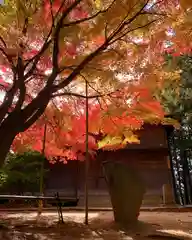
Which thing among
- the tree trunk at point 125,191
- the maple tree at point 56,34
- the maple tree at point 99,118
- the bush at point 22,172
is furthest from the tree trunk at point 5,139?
the bush at point 22,172

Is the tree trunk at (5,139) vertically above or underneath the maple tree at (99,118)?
underneath

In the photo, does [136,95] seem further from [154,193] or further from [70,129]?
[154,193]

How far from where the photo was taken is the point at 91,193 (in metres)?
17.2

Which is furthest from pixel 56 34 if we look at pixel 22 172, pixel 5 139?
pixel 22 172

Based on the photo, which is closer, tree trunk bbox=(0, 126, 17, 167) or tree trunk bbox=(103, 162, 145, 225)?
tree trunk bbox=(0, 126, 17, 167)

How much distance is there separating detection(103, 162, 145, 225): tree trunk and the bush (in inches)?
320

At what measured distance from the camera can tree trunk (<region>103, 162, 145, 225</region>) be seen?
22.3ft

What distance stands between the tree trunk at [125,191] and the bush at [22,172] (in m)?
8.12

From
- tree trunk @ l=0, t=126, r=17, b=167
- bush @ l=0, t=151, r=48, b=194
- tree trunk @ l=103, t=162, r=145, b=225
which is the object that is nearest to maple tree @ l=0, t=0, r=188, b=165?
tree trunk @ l=0, t=126, r=17, b=167

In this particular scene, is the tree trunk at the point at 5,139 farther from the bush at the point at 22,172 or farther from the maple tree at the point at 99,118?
the bush at the point at 22,172

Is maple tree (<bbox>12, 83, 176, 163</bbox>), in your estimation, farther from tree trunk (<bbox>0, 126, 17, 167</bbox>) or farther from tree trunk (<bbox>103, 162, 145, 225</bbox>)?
tree trunk (<bbox>0, 126, 17, 167</bbox>)

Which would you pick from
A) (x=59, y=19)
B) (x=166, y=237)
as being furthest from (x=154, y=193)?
(x=59, y=19)

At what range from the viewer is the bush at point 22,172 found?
14.5m

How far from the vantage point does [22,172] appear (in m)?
15.0
